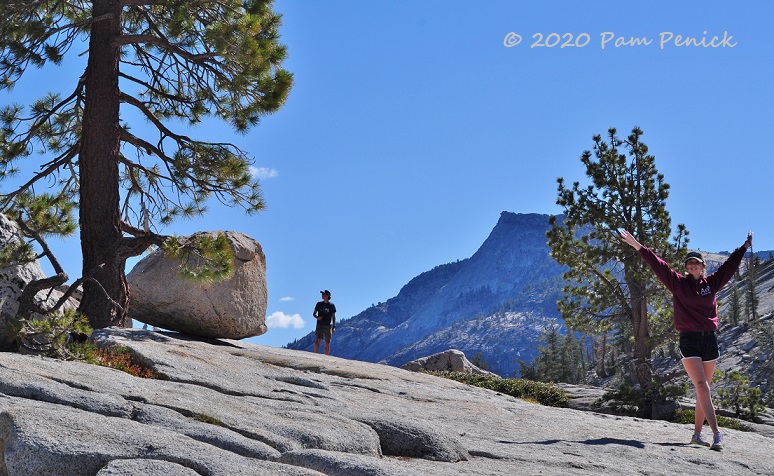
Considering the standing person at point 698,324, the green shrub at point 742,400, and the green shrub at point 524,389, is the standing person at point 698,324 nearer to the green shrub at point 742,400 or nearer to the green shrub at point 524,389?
the green shrub at point 524,389

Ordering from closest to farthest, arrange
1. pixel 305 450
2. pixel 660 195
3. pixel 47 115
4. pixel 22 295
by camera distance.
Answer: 1. pixel 305 450
2. pixel 22 295
3. pixel 47 115
4. pixel 660 195

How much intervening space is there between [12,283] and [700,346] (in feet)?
42.2

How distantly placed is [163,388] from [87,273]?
328 inches

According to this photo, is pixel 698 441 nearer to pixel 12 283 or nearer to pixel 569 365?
pixel 12 283

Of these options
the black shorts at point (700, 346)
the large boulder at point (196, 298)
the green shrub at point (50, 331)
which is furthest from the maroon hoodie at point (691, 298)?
the large boulder at point (196, 298)

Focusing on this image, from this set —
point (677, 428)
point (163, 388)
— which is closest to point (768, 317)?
point (677, 428)

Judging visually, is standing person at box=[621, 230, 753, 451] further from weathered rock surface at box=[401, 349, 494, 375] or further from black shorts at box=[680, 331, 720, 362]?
weathered rock surface at box=[401, 349, 494, 375]

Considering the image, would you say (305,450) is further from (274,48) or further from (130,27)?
(130,27)

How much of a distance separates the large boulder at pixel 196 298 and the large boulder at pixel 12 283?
1910 millimetres

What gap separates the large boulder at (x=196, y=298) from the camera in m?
18.1

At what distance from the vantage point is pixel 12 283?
15508mm

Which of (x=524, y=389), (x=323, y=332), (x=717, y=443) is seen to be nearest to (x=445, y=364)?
(x=524, y=389)

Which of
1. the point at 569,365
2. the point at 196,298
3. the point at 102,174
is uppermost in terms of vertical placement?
the point at 569,365

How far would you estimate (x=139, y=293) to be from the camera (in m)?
18.3
